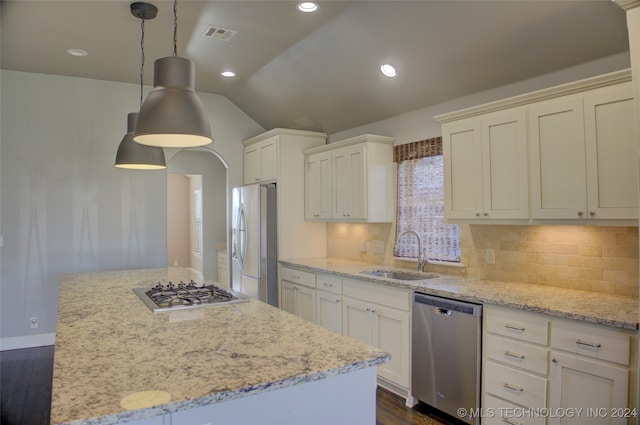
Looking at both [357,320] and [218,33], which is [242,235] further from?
[218,33]

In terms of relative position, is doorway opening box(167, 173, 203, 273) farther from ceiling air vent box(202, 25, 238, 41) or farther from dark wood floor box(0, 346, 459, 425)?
ceiling air vent box(202, 25, 238, 41)

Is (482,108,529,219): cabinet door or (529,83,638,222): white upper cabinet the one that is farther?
(482,108,529,219): cabinet door

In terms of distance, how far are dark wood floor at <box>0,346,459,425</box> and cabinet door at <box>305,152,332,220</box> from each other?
2.00m

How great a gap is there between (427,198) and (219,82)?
2.77 m

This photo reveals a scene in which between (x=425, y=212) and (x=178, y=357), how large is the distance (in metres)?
2.80

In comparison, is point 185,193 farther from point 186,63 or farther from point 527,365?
point 527,365

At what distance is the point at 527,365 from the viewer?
2400mm

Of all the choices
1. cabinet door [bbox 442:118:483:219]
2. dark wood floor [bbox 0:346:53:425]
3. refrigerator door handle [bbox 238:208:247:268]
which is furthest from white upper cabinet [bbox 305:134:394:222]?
dark wood floor [bbox 0:346:53:425]

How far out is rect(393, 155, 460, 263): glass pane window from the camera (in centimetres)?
367

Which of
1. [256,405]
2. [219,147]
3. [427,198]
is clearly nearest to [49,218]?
[219,147]

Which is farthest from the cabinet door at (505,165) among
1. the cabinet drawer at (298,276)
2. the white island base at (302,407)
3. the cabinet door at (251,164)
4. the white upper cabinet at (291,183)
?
the cabinet door at (251,164)

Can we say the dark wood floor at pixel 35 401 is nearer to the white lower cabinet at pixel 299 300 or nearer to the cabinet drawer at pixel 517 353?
the cabinet drawer at pixel 517 353

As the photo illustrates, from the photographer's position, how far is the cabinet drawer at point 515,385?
235 centimetres

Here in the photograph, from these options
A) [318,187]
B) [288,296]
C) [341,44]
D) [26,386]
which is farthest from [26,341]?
[341,44]
